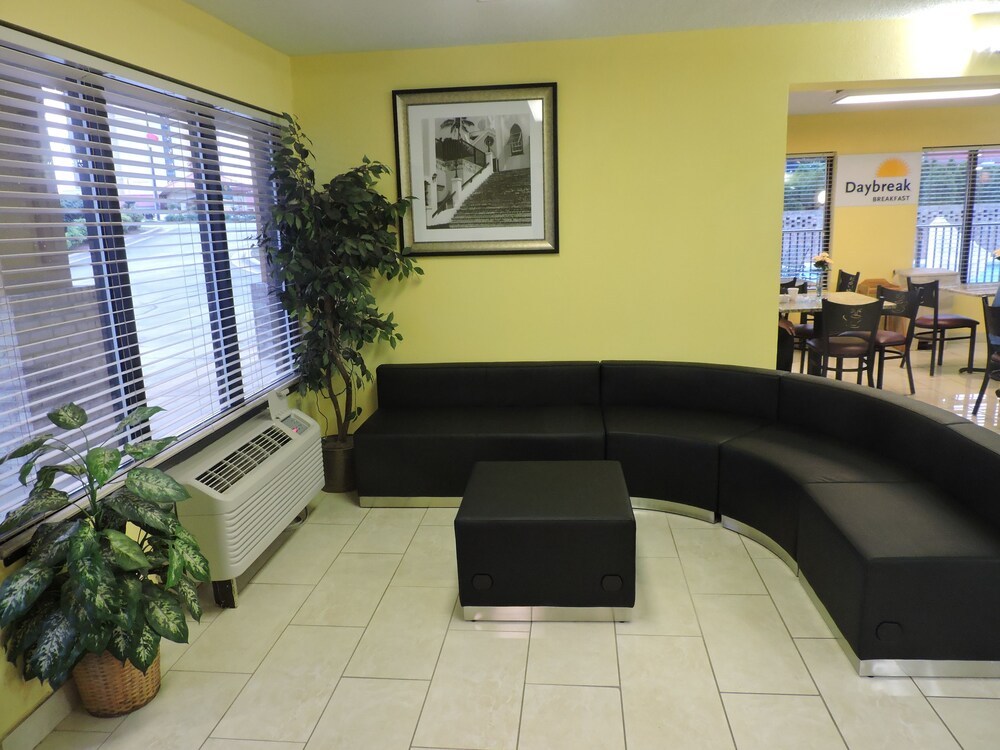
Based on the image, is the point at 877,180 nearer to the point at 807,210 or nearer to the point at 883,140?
the point at 883,140

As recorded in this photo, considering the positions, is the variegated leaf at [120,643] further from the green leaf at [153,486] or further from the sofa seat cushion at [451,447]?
the sofa seat cushion at [451,447]

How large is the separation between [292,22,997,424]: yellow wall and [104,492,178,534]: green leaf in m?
2.32

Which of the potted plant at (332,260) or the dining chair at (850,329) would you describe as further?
the dining chair at (850,329)

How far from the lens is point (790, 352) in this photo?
512 centimetres

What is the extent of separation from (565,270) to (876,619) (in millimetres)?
2564

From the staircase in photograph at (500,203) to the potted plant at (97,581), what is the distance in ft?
7.79

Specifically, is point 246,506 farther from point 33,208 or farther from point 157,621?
point 33,208

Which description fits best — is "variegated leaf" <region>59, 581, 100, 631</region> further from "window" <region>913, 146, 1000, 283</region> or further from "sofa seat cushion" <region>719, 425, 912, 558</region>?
"window" <region>913, 146, 1000, 283</region>

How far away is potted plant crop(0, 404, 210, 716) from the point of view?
1964 mm

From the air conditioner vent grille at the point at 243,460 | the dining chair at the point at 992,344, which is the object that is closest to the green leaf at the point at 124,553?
the air conditioner vent grille at the point at 243,460

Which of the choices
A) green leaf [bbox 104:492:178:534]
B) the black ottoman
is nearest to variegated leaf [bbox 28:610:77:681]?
green leaf [bbox 104:492:178:534]

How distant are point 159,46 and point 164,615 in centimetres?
231

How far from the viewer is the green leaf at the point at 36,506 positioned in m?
1.96

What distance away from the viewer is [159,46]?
2.86m
